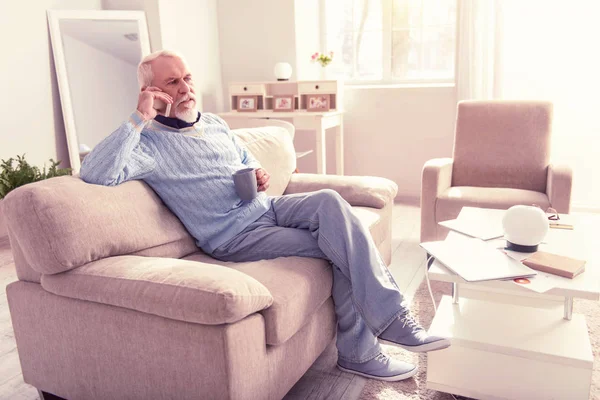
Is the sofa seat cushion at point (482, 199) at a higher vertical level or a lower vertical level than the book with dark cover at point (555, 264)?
lower

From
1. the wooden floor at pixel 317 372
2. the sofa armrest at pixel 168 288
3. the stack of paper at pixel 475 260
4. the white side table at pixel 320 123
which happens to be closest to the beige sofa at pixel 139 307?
the sofa armrest at pixel 168 288

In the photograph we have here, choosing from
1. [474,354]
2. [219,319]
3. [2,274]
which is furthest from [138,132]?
[2,274]

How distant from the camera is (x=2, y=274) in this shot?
2898 mm

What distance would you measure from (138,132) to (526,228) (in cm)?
128

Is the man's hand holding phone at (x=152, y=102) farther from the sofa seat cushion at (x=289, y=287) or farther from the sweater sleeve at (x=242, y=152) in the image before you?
the sofa seat cushion at (x=289, y=287)

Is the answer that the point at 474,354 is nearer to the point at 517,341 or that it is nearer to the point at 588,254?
the point at 517,341

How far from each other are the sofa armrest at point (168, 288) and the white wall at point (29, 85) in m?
2.30

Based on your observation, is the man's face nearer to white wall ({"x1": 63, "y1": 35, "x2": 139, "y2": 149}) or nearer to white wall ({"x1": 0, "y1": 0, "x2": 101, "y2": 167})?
white wall ({"x1": 0, "y1": 0, "x2": 101, "y2": 167})

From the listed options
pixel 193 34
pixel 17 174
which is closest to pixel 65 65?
pixel 17 174

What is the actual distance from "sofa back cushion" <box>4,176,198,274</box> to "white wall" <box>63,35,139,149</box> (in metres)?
2.31

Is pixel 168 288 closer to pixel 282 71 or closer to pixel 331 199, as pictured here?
pixel 331 199

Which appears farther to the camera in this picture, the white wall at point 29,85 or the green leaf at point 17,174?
the white wall at point 29,85

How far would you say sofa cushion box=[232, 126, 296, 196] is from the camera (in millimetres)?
2438

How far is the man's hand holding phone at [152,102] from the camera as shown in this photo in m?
1.78
